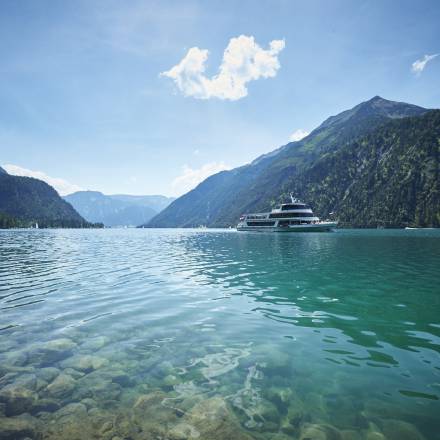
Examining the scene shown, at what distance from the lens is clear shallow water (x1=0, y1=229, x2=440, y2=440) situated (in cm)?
567

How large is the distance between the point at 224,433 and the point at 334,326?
24.1 feet

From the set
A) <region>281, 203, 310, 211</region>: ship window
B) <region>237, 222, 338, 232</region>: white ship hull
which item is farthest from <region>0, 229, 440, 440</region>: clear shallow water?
<region>281, 203, 310, 211</region>: ship window

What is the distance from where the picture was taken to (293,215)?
119 meters

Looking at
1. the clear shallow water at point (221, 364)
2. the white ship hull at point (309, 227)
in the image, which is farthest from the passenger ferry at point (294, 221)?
the clear shallow water at point (221, 364)

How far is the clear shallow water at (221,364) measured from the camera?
5668mm

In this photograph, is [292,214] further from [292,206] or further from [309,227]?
[309,227]

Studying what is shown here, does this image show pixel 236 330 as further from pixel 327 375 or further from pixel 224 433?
pixel 224 433

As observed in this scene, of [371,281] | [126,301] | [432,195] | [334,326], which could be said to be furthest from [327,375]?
[432,195]

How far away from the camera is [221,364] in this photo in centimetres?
828

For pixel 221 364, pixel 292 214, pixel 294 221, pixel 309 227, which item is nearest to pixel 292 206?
pixel 292 214

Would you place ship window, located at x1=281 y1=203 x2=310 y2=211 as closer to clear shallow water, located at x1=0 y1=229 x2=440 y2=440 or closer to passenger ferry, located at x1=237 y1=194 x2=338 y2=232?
passenger ferry, located at x1=237 y1=194 x2=338 y2=232

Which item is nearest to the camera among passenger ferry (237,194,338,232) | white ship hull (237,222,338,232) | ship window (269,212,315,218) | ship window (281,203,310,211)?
white ship hull (237,222,338,232)

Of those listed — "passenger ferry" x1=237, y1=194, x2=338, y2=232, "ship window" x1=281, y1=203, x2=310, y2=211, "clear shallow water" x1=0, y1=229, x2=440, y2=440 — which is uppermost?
"ship window" x1=281, y1=203, x2=310, y2=211

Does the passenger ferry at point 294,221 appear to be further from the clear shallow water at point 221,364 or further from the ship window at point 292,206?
the clear shallow water at point 221,364
